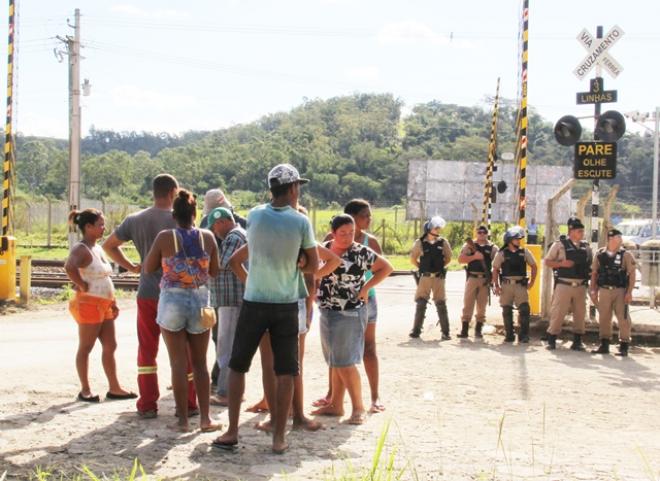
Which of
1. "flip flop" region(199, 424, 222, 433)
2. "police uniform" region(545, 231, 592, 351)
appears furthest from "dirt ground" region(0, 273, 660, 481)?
"police uniform" region(545, 231, 592, 351)

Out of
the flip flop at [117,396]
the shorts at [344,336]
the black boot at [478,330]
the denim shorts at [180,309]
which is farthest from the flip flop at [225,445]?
the black boot at [478,330]

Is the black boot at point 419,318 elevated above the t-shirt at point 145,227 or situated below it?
below

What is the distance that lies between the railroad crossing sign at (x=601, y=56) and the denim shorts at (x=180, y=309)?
9.03 m

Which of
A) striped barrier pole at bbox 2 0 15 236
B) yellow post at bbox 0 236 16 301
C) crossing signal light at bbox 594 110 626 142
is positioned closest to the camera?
crossing signal light at bbox 594 110 626 142

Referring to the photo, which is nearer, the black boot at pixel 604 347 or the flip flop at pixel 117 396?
the flip flop at pixel 117 396

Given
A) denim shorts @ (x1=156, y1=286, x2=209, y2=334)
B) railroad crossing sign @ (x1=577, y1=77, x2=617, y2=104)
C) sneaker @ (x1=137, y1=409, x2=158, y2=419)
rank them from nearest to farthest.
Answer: denim shorts @ (x1=156, y1=286, x2=209, y2=334), sneaker @ (x1=137, y1=409, x2=158, y2=419), railroad crossing sign @ (x1=577, y1=77, x2=617, y2=104)

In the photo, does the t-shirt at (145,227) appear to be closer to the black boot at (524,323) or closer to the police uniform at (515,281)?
the police uniform at (515,281)

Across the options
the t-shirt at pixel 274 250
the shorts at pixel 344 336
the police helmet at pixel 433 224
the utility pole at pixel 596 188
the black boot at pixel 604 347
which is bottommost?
the black boot at pixel 604 347

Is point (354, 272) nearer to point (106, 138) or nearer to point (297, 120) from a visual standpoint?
point (297, 120)

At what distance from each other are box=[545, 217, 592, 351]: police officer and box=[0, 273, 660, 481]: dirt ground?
2.31 feet

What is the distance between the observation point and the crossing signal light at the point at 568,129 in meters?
13.3

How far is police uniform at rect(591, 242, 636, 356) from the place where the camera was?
11648 millimetres

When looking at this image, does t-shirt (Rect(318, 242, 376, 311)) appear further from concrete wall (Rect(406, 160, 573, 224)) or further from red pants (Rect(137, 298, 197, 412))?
concrete wall (Rect(406, 160, 573, 224))

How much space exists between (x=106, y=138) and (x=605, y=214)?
144 m
